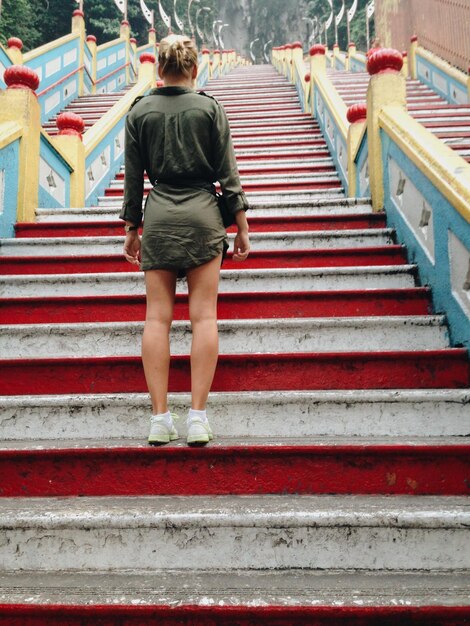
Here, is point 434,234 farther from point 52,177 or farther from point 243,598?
point 52,177

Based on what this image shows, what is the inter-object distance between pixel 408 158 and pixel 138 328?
6.52 ft

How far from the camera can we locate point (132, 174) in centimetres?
204

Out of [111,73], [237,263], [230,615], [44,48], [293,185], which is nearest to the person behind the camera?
[230,615]

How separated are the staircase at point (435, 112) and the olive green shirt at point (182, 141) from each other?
361cm

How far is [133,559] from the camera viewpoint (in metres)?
1.68

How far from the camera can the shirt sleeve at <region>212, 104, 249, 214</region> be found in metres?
1.96

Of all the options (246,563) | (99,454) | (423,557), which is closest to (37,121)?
(99,454)

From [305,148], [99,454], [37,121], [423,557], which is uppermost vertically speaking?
[37,121]

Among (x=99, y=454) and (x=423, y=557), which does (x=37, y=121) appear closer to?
(x=99, y=454)

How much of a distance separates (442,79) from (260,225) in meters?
7.44

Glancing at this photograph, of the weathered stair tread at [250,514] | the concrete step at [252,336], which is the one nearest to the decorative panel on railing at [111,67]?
the concrete step at [252,336]

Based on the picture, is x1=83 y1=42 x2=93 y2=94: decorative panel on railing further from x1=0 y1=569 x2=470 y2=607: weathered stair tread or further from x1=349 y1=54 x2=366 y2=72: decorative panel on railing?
x1=0 y1=569 x2=470 y2=607: weathered stair tread

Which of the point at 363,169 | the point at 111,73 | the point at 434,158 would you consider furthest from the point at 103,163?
the point at 111,73

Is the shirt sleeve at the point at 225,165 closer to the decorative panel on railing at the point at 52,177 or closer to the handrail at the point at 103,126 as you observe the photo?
the decorative panel on railing at the point at 52,177
